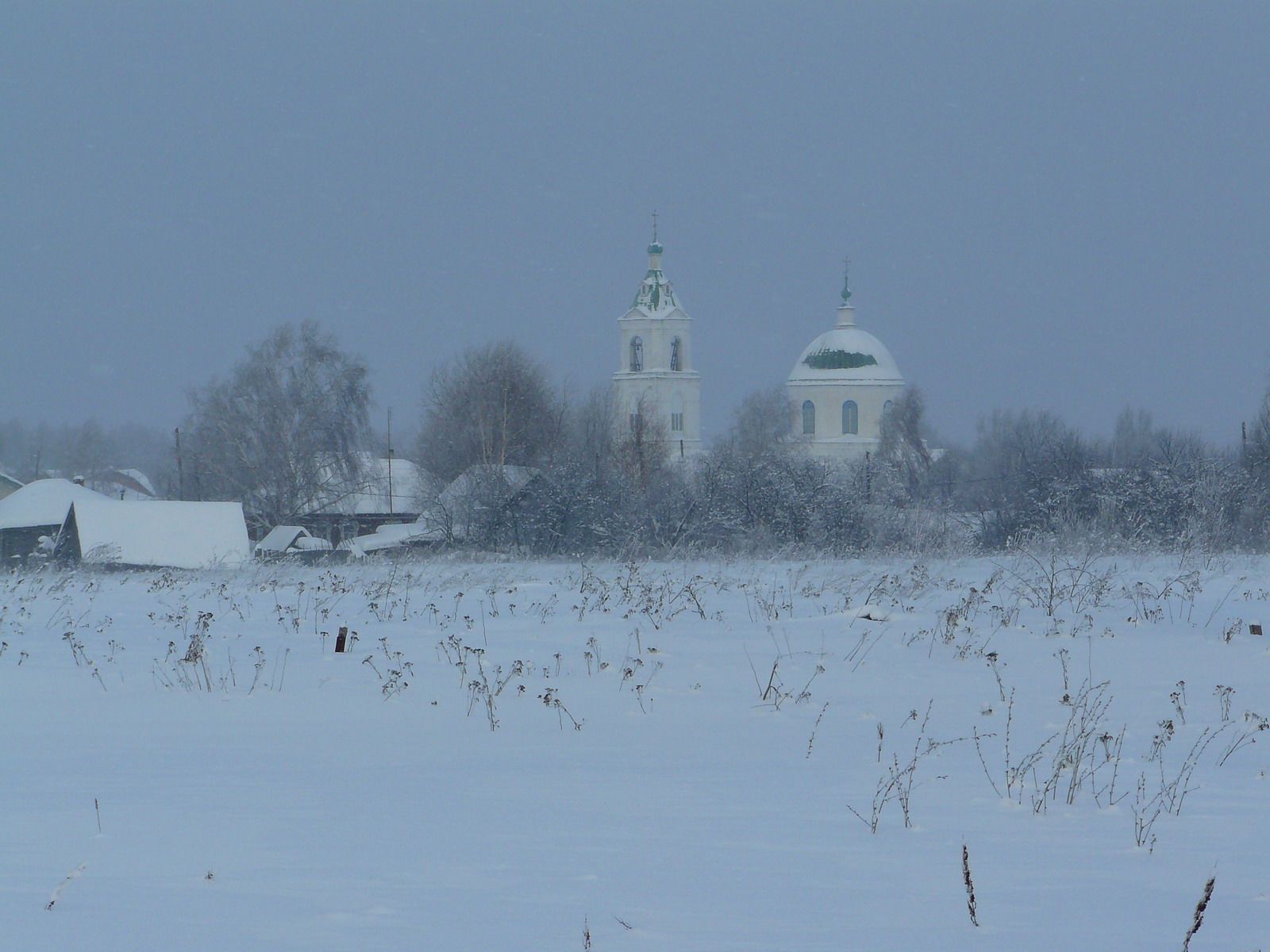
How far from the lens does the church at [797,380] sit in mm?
63438

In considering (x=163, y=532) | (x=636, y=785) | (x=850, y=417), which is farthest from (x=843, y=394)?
(x=636, y=785)

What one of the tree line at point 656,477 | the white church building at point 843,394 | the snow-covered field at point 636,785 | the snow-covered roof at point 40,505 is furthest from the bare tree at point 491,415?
the snow-covered field at point 636,785

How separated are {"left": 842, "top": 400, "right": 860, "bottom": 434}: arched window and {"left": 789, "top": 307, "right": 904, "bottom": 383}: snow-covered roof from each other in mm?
1384

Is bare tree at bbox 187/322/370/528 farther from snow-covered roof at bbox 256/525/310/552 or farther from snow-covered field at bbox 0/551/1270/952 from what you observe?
snow-covered field at bbox 0/551/1270/952

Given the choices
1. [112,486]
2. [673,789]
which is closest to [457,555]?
[673,789]

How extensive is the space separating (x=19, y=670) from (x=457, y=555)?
51.1ft

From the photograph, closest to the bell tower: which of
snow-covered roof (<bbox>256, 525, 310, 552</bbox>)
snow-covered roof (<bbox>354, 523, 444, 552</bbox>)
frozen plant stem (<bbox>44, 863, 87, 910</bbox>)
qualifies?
snow-covered roof (<bbox>354, 523, 444, 552</bbox>)

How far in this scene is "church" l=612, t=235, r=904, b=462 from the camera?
63.4 meters

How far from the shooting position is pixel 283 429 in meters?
41.6

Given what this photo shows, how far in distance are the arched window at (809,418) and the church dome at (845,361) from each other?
128 cm

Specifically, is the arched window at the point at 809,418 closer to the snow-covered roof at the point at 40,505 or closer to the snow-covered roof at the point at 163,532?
the snow-covered roof at the point at 40,505

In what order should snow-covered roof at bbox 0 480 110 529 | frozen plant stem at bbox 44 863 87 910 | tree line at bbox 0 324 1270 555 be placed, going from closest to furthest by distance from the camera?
frozen plant stem at bbox 44 863 87 910 → tree line at bbox 0 324 1270 555 → snow-covered roof at bbox 0 480 110 529

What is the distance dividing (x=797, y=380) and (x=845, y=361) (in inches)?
114

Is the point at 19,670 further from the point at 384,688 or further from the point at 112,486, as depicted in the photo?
the point at 112,486
